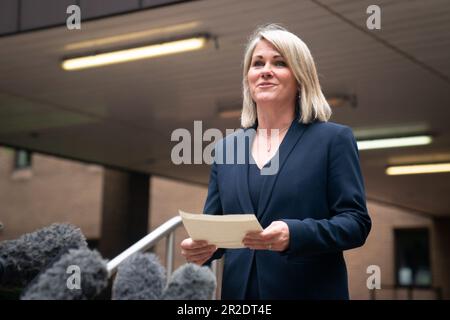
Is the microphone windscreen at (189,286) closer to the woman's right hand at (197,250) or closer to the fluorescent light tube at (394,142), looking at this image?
the woman's right hand at (197,250)

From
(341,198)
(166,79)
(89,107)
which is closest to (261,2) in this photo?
(166,79)

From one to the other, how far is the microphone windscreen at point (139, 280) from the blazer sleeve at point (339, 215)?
0.44 metres

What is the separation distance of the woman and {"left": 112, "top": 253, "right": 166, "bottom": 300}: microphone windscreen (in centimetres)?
36

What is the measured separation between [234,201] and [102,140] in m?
14.1

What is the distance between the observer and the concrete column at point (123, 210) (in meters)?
18.4

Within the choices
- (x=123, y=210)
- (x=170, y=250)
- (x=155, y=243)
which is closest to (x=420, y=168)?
(x=123, y=210)

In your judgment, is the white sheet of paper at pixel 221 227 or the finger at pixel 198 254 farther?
the finger at pixel 198 254

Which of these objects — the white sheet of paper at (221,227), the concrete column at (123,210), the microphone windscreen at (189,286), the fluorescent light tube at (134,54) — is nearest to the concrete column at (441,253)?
the concrete column at (123,210)

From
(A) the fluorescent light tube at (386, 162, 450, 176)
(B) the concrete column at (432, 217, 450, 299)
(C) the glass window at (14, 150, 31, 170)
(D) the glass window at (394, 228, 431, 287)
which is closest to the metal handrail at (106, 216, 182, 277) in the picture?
(A) the fluorescent light tube at (386, 162, 450, 176)

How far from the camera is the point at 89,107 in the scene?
13.3m

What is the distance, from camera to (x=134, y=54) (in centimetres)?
1018

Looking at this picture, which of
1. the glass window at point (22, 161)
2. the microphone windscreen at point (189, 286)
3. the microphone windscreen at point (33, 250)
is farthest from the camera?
the glass window at point (22, 161)

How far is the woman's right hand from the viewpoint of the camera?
203 centimetres
